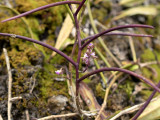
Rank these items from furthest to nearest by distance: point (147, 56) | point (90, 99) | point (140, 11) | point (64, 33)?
point (140, 11), point (147, 56), point (64, 33), point (90, 99)

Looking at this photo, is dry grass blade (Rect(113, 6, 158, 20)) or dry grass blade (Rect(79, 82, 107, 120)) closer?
dry grass blade (Rect(79, 82, 107, 120))

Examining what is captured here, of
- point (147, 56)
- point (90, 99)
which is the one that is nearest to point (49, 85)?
point (90, 99)

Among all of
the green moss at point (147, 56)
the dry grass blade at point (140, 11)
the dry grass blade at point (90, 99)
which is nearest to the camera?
the dry grass blade at point (90, 99)

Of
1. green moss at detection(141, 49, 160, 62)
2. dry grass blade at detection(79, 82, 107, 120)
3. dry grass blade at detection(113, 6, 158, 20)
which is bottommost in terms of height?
dry grass blade at detection(79, 82, 107, 120)

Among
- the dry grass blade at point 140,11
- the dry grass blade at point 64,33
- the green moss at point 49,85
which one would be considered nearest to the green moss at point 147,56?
the dry grass blade at point 140,11

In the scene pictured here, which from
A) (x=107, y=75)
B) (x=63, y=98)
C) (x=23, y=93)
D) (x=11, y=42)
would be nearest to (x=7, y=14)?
(x=11, y=42)

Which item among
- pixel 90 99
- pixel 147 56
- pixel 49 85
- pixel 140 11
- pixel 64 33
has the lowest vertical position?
pixel 90 99

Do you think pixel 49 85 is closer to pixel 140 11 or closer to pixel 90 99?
pixel 90 99

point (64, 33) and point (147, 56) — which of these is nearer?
point (64, 33)

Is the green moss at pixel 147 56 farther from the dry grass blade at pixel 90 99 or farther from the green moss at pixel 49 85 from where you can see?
the green moss at pixel 49 85

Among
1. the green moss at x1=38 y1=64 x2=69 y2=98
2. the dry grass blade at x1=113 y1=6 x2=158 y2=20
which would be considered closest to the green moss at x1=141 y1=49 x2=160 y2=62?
the dry grass blade at x1=113 y1=6 x2=158 y2=20

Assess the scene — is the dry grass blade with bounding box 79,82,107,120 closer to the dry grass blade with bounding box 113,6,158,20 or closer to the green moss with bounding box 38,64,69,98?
the green moss with bounding box 38,64,69,98

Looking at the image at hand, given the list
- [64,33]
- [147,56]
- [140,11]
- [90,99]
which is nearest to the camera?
[90,99]

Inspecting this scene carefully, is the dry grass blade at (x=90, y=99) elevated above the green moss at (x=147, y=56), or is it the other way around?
the green moss at (x=147, y=56)
